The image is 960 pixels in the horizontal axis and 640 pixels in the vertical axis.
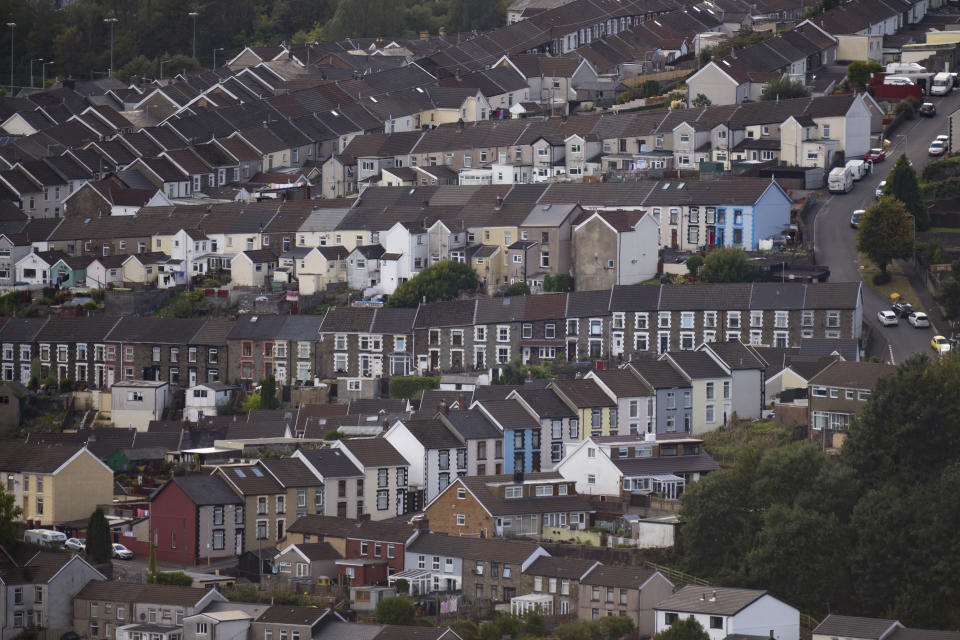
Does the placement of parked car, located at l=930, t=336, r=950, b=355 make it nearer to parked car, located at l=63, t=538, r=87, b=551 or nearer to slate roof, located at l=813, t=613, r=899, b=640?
slate roof, located at l=813, t=613, r=899, b=640

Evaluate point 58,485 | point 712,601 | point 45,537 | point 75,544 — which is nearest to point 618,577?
point 712,601

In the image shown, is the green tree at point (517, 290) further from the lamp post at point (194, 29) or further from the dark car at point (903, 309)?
the lamp post at point (194, 29)

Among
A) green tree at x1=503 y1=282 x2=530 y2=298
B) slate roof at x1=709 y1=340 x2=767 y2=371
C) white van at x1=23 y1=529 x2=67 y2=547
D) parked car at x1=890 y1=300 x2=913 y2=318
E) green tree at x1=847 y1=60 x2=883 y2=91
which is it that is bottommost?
white van at x1=23 y1=529 x2=67 y2=547

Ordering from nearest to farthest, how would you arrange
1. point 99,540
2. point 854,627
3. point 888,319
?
point 854,627 < point 99,540 < point 888,319

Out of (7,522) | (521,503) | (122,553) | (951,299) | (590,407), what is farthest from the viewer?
(951,299)

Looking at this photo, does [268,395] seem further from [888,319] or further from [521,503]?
[888,319]

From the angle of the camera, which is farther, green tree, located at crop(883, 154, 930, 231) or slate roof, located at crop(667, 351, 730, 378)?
green tree, located at crop(883, 154, 930, 231)

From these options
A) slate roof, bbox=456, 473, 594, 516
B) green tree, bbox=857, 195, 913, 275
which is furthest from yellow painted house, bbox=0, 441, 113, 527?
green tree, bbox=857, 195, 913, 275

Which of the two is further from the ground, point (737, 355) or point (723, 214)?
point (723, 214)

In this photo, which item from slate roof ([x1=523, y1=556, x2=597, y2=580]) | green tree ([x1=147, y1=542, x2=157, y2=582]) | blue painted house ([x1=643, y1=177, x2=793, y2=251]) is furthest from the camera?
blue painted house ([x1=643, y1=177, x2=793, y2=251])
